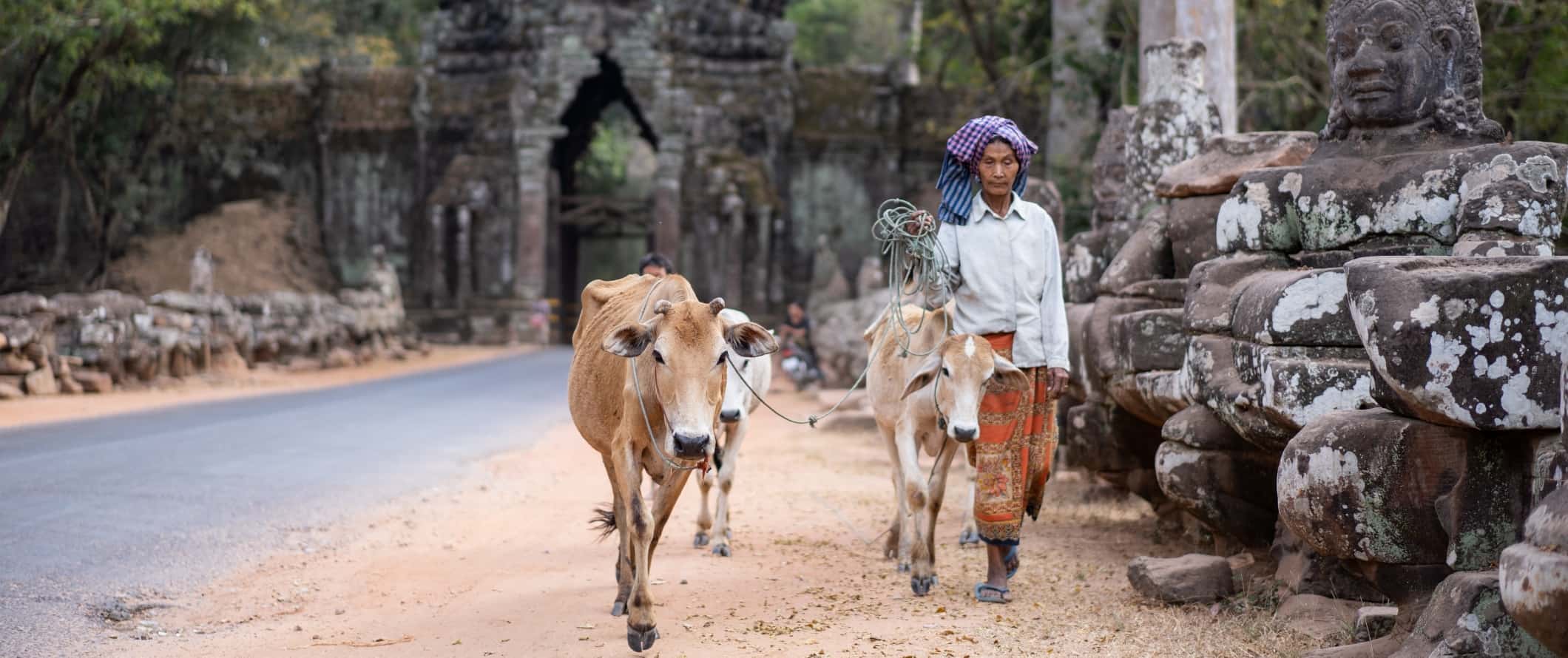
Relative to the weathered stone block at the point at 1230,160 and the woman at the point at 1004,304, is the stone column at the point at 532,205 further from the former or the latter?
the woman at the point at 1004,304

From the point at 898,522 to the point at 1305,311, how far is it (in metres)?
2.76

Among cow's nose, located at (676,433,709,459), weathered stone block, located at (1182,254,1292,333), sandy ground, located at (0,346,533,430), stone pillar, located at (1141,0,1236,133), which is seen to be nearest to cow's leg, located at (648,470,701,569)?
cow's nose, located at (676,433,709,459)

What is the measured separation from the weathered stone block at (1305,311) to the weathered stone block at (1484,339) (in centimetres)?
119

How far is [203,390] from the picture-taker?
18.9 meters

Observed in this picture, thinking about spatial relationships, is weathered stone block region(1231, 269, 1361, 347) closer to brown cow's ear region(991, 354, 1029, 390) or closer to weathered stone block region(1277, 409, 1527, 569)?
weathered stone block region(1277, 409, 1527, 569)

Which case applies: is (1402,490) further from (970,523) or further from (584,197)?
(584,197)

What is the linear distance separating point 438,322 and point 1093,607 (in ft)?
95.0

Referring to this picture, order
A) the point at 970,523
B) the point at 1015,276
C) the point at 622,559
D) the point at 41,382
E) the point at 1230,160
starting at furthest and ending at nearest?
the point at 41,382
the point at 970,523
the point at 1230,160
the point at 1015,276
the point at 622,559

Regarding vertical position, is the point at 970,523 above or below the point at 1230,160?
below

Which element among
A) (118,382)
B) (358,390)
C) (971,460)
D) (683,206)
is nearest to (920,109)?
(683,206)

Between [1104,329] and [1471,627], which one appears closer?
[1471,627]

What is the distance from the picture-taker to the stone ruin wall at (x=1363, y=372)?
3.93m

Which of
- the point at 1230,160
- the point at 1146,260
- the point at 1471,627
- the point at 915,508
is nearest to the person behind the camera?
the point at 1471,627

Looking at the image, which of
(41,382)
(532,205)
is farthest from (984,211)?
(532,205)
